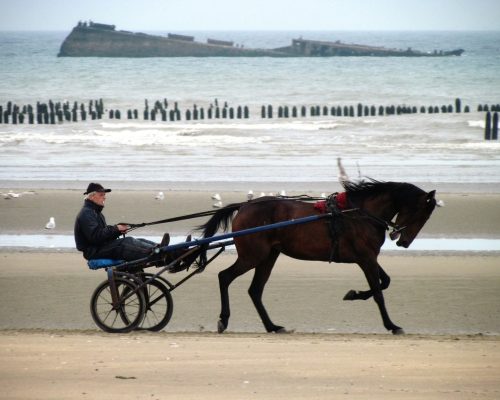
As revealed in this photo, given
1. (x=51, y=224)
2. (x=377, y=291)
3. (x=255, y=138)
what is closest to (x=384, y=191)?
(x=377, y=291)

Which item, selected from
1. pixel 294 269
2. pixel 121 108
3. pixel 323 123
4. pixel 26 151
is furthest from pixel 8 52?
pixel 294 269

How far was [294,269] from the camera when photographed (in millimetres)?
13008

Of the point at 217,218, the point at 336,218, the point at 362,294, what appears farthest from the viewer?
the point at 217,218

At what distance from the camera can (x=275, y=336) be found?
31.1 feet

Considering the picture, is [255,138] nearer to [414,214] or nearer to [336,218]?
[414,214]

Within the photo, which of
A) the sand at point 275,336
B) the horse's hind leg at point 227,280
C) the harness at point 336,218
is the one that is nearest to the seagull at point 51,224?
the sand at point 275,336

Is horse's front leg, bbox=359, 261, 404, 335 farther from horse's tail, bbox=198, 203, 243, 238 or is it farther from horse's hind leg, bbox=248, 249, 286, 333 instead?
horse's tail, bbox=198, 203, 243, 238

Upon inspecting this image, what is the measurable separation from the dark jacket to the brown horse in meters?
1.16

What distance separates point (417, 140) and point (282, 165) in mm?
8361

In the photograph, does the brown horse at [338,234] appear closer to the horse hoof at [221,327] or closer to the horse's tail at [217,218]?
the horse hoof at [221,327]

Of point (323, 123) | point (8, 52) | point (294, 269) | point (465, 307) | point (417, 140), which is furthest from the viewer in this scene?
point (8, 52)

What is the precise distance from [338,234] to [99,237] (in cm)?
218

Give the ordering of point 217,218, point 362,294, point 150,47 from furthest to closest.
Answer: point 150,47, point 217,218, point 362,294

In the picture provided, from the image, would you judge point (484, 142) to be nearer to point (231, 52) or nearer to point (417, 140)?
point (417, 140)
